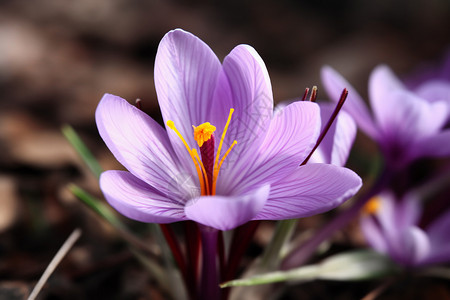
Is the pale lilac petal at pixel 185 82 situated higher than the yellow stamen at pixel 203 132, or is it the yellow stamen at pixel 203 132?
the pale lilac petal at pixel 185 82

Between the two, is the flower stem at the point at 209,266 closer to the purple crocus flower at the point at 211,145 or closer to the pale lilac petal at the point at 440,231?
the purple crocus flower at the point at 211,145

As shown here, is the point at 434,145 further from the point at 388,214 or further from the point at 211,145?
the point at 211,145

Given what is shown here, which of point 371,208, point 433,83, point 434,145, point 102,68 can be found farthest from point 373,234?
point 102,68

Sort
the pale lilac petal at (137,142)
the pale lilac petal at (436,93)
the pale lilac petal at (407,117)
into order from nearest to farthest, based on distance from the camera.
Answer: the pale lilac petal at (137,142), the pale lilac petal at (407,117), the pale lilac petal at (436,93)

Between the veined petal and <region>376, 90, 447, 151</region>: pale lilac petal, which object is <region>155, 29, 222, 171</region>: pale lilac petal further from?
the veined petal

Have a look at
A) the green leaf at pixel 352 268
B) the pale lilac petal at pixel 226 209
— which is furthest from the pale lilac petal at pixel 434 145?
the pale lilac petal at pixel 226 209

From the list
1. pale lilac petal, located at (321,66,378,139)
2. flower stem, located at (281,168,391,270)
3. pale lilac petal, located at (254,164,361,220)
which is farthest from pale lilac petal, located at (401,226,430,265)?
pale lilac petal, located at (254,164,361,220)
